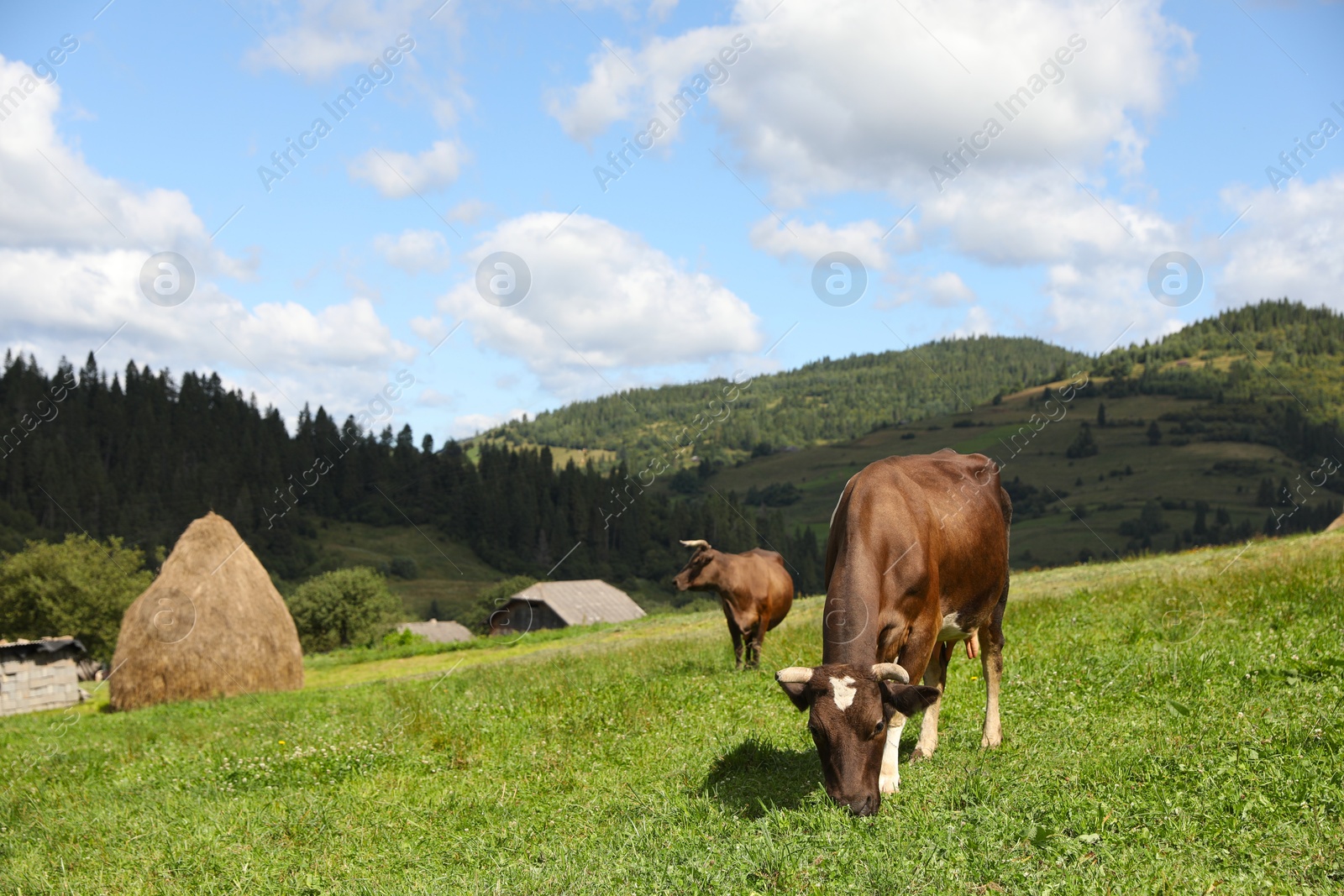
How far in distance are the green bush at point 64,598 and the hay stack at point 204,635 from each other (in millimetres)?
32389

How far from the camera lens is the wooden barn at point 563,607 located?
228 ft

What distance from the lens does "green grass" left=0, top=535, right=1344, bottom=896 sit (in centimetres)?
515

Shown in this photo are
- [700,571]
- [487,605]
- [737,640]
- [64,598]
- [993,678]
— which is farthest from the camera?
[487,605]

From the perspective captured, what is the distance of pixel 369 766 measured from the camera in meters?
9.96

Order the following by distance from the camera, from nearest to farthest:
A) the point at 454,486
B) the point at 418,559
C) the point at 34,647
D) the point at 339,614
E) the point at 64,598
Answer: the point at 34,647, the point at 64,598, the point at 339,614, the point at 418,559, the point at 454,486

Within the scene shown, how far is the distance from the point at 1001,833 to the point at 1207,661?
14.9 feet

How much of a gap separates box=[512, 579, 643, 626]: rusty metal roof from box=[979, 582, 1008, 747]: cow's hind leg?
59.5 metres

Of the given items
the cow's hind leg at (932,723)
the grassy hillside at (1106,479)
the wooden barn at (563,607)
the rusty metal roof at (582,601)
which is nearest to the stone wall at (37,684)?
the wooden barn at (563,607)

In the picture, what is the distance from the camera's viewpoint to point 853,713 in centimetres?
600

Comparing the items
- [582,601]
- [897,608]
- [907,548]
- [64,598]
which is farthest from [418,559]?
[897,608]

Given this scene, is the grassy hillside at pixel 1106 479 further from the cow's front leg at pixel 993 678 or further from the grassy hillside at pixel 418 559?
the cow's front leg at pixel 993 678

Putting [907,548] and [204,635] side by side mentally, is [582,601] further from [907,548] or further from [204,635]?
[907,548]

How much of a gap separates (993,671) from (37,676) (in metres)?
38.5

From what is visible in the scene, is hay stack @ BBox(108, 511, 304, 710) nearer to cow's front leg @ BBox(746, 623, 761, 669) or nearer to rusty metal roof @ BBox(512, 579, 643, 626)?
cow's front leg @ BBox(746, 623, 761, 669)
